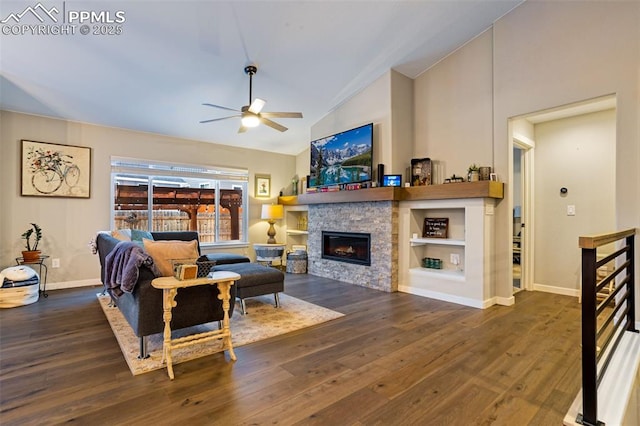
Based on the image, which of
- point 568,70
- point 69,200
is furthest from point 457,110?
point 69,200

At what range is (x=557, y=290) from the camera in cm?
454

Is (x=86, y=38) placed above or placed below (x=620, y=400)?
above

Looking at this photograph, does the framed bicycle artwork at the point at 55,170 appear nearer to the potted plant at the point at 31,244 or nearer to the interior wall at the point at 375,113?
the potted plant at the point at 31,244

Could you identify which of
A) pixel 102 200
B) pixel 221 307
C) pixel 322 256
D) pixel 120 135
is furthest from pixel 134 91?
pixel 322 256

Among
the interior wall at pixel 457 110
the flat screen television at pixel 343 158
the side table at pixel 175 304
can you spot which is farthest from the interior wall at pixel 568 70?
the side table at pixel 175 304

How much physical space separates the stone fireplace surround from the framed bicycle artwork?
147 inches

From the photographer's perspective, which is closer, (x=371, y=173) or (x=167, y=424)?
(x=167, y=424)

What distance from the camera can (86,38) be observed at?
311 cm

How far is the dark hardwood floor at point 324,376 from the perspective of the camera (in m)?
1.82

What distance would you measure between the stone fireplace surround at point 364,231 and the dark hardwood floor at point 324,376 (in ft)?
4.22

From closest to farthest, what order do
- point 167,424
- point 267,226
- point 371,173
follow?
point 167,424 → point 371,173 → point 267,226

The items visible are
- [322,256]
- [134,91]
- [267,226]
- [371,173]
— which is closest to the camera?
[134,91]

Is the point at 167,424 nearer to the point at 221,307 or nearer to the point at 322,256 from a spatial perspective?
the point at 221,307

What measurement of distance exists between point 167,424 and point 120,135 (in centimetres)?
482
